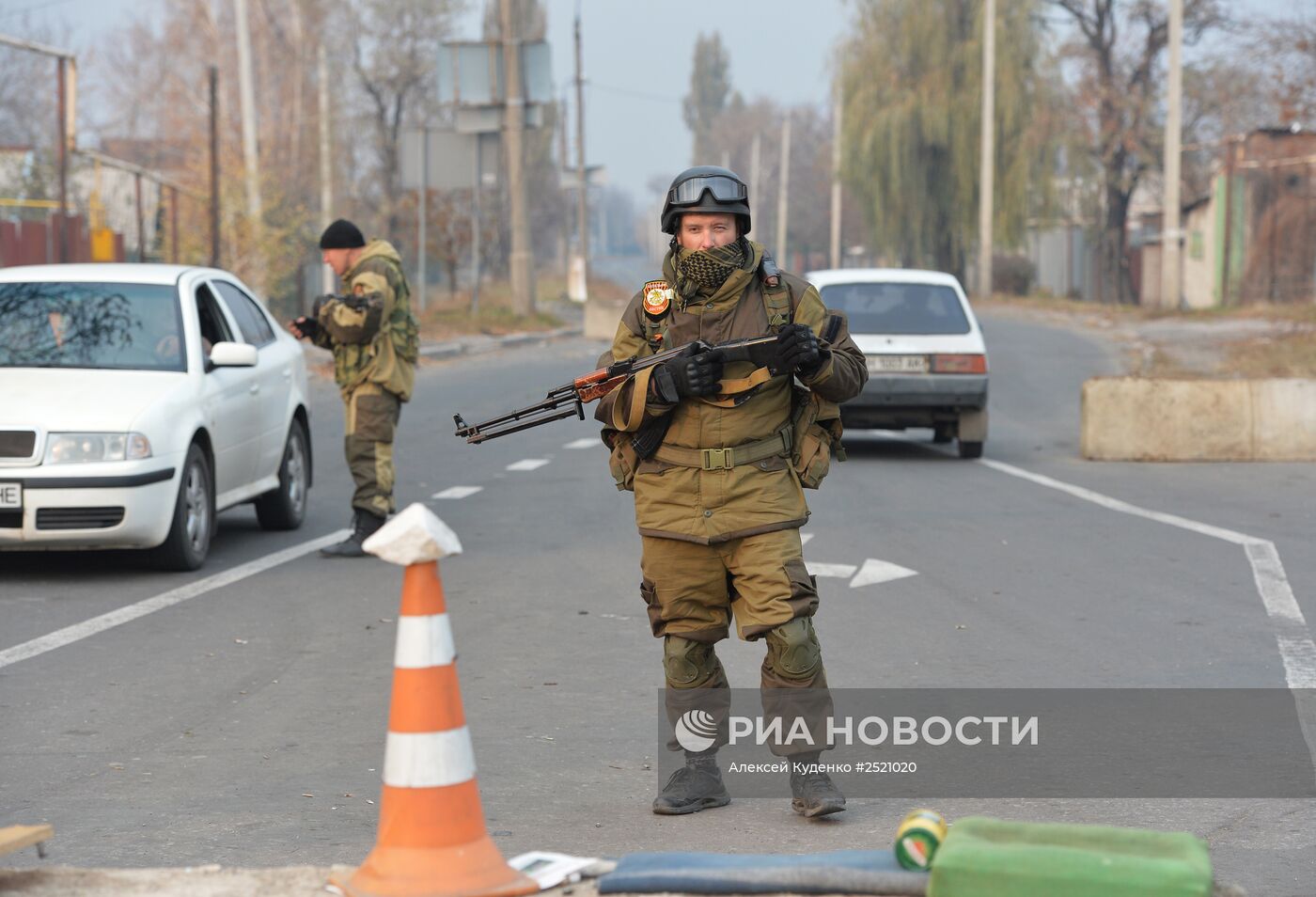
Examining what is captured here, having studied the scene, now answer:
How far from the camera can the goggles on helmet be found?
4.85 meters

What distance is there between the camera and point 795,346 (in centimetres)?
472

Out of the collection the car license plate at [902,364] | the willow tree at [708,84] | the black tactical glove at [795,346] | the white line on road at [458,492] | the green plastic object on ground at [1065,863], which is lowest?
the white line on road at [458,492]

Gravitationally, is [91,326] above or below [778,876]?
above

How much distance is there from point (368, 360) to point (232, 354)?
2.39ft

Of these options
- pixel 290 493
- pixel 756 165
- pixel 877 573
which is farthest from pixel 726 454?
pixel 756 165

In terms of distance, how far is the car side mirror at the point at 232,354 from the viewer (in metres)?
9.56

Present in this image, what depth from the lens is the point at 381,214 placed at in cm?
5806

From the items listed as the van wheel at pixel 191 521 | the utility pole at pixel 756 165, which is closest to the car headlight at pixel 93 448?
the van wheel at pixel 191 521

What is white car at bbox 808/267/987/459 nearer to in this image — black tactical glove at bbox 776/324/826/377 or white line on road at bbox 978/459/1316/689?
white line on road at bbox 978/459/1316/689

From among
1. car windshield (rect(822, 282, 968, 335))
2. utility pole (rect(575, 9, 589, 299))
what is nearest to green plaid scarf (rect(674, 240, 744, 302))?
car windshield (rect(822, 282, 968, 335))

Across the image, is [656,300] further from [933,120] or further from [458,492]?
[933,120]

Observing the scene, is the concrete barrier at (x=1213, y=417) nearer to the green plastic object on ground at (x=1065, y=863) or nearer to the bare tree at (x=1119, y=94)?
the green plastic object on ground at (x=1065, y=863)

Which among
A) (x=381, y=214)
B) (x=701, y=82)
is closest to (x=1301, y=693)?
(x=381, y=214)

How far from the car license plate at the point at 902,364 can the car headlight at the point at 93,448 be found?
7.60 metres
